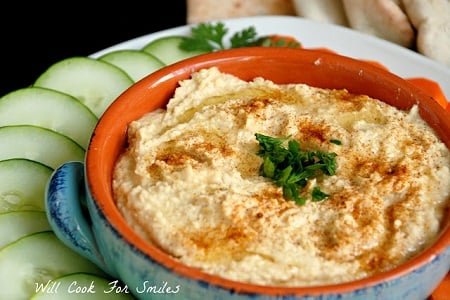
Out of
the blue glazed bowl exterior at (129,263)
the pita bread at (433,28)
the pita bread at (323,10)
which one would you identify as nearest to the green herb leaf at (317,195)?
the blue glazed bowl exterior at (129,263)

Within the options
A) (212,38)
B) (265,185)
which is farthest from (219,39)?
(265,185)

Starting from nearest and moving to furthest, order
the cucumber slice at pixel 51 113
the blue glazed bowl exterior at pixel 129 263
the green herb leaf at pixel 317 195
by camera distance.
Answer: the blue glazed bowl exterior at pixel 129 263 → the green herb leaf at pixel 317 195 → the cucumber slice at pixel 51 113

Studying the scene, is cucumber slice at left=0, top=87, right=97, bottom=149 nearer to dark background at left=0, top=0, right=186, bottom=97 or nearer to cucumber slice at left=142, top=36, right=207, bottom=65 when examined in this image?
cucumber slice at left=142, top=36, right=207, bottom=65

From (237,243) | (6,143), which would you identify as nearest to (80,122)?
(6,143)

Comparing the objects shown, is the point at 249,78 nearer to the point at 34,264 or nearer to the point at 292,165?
the point at 292,165

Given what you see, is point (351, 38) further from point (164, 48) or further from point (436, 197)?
point (436, 197)

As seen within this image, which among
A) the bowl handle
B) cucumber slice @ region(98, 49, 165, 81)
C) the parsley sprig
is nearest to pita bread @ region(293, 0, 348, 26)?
cucumber slice @ region(98, 49, 165, 81)

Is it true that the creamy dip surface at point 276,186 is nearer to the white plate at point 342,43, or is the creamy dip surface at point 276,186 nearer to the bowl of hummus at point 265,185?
the bowl of hummus at point 265,185
